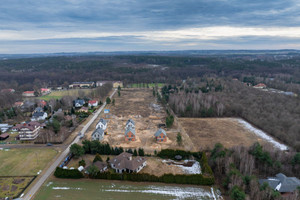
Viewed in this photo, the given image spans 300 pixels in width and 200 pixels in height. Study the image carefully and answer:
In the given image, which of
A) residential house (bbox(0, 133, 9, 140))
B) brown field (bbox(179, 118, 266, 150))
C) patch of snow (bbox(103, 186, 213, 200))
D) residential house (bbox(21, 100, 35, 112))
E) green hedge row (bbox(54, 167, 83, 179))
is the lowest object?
patch of snow (bbox(103, 186, 213, 200))

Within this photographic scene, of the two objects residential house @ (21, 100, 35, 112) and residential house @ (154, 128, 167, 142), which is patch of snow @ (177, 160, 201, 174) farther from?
residential house @ (21, 100, 35, 112)

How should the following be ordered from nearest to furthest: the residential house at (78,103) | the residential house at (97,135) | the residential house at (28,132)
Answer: the residential house at (28,132) → the residential house at (97,135) → the residential house at (78,103)

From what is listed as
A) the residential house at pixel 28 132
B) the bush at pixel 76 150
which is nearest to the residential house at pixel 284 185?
the bush at pixel 76 150

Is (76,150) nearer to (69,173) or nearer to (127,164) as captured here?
(69,173)

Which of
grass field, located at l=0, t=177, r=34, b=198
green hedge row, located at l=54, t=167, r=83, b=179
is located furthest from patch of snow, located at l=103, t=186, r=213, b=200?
grass field, located at l=0, t=177, r=34, b=198

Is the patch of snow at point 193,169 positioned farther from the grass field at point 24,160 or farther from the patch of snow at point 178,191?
the grass field at point 24,160

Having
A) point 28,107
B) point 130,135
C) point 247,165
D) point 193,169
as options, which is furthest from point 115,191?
point 28,107

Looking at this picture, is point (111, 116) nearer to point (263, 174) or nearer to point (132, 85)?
point (263, 174)

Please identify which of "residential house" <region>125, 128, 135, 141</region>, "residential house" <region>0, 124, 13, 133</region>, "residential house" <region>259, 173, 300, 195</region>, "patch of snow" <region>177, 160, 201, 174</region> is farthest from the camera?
"residential house" <region>0, 124, 13, 133</region>
